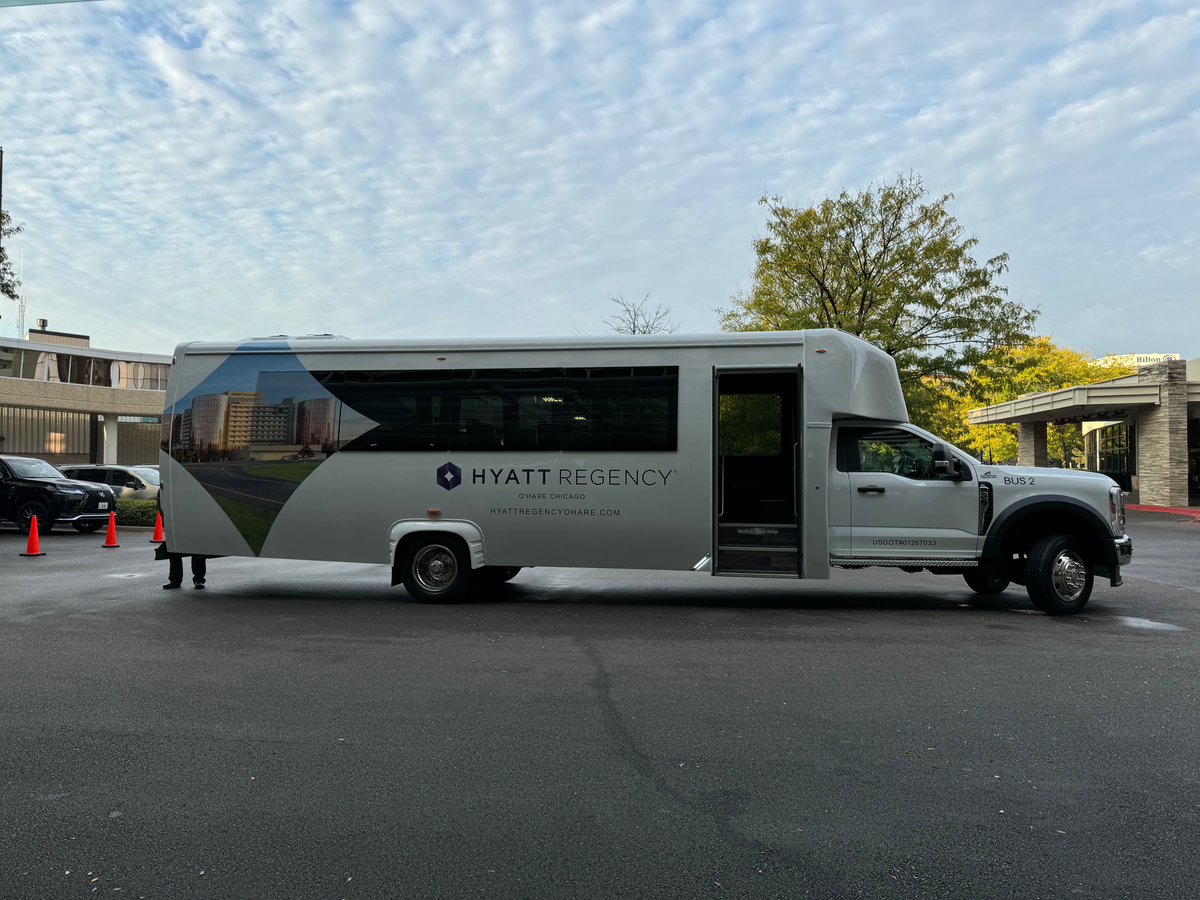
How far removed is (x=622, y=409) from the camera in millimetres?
9977

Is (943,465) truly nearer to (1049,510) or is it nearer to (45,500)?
(1049,510)

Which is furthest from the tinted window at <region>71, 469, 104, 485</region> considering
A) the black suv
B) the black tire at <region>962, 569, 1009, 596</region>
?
the black tire at <region>962, 569, 1009, 596</region>

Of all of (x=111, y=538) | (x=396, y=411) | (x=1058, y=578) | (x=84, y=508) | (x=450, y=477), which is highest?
(x=396, y=411)

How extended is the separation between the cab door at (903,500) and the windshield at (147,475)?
2053 centimetres

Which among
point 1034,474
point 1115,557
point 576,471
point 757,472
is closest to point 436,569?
point 576,471

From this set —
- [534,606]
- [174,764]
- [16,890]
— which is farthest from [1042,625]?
[16,890]

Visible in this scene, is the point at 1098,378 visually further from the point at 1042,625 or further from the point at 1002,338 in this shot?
the point at 1042,625

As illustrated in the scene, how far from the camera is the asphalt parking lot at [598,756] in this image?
11.3 feet

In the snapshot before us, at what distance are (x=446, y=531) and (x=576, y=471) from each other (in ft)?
5.40

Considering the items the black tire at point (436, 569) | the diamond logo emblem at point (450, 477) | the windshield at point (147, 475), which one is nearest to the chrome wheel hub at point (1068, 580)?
the black tire at point (436, 569)

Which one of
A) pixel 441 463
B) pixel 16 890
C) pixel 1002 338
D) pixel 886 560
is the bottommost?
pixel 16 890

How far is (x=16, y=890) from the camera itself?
10.7 ft

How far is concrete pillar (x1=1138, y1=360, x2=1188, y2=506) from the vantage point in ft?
108

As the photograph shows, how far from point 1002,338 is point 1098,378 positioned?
120 ft
